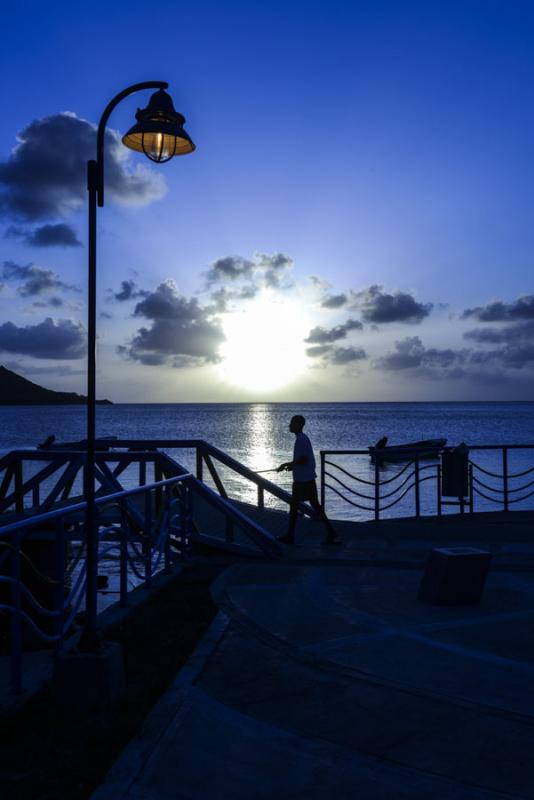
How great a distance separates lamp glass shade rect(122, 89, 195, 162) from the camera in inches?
223

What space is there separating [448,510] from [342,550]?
1531 centimetres

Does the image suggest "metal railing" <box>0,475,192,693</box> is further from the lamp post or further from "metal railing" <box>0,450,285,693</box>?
the lamp post

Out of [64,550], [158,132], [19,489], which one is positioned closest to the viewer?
[158,132]

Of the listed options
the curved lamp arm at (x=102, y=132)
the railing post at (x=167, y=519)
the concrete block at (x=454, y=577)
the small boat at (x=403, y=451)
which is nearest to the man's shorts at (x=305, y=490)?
the small boat at (x=403, y=451)

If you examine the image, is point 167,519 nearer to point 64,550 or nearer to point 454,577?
point 64,550

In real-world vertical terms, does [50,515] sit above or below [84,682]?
above

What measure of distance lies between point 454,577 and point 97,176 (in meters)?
5.07

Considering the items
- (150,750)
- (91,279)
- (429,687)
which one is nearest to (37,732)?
(150,750)

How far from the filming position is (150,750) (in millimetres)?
3844

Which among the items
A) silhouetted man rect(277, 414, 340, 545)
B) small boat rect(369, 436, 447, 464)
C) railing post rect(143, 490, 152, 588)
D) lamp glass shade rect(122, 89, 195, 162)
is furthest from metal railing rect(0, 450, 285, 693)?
small boat rect(369, 436, 447, 464)

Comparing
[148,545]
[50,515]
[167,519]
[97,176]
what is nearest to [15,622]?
[50,515]

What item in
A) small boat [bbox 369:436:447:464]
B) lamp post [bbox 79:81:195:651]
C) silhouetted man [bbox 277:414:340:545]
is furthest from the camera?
small boat [bbox 369:436:447:464]

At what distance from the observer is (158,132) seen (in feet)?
18.6

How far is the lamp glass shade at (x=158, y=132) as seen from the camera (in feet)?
18.6
